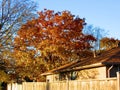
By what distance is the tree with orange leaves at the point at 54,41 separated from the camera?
43.4 metres

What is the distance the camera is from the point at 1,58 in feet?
132

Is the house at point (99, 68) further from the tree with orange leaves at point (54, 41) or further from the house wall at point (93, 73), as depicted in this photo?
the tree with orange leaves at point (54, 41)

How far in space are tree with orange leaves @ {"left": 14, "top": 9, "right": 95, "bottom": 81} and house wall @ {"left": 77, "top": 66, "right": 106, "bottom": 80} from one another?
11.4 meters

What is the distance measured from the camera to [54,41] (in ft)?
145

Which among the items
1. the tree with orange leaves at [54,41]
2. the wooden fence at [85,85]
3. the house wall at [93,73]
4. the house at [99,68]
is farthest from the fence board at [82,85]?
the tree with orange leaves at [54,41]

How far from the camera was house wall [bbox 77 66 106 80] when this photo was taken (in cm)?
2723

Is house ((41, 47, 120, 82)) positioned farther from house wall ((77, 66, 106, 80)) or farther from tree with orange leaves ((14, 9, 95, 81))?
tree with orange leaves ((14, 9, 95, 81))

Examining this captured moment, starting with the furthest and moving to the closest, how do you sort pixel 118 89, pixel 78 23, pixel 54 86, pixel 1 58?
pixel 78 23, pixel 1 58, pixel 54 86, pixel 118 89

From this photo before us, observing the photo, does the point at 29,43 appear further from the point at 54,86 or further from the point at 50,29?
the point at 54,86

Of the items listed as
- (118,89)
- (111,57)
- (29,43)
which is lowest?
(118,89)

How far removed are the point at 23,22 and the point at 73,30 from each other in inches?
384

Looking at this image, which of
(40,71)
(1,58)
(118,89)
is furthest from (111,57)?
(40,71)

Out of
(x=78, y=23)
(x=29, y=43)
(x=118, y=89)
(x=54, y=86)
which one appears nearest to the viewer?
(x=118, y=89)

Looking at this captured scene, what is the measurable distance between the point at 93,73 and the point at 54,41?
621 inches
